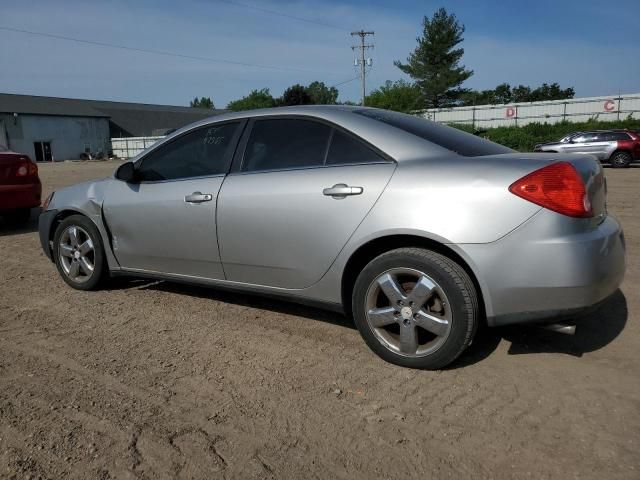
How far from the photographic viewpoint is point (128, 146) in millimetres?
58156

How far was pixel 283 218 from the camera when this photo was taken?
349 cm

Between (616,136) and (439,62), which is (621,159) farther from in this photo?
(439,62)

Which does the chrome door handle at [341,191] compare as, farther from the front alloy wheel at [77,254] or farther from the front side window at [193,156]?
the front alloy wheel at [77,254]

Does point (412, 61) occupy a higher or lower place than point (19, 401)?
higher

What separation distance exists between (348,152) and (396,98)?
52793 millimetres

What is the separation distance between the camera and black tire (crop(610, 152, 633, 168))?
19509 millimetres

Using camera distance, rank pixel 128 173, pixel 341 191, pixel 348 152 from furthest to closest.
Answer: pixel 128 173
pixel 348 152
pixel 341 191

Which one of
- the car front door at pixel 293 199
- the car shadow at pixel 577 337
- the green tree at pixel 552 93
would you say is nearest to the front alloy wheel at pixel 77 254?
the car front door at pixel 293 199

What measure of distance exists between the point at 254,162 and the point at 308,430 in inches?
76.7

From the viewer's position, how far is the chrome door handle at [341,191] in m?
3.21

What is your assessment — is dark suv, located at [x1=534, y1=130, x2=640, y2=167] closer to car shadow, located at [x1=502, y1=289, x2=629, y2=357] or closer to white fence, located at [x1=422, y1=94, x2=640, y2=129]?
car shadow, located at [x1=502, y1=289, x2=629, y2=357]

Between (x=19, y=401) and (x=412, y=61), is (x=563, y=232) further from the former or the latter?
(x=412, y=61)

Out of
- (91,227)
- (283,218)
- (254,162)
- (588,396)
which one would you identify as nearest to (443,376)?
(588,396)

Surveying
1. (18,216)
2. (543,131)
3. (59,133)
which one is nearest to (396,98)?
(543,131)
